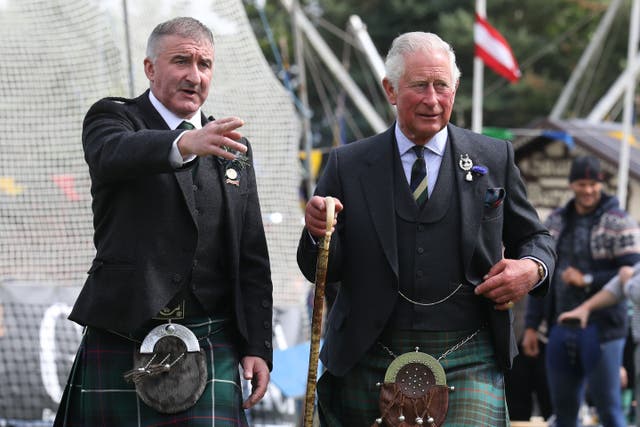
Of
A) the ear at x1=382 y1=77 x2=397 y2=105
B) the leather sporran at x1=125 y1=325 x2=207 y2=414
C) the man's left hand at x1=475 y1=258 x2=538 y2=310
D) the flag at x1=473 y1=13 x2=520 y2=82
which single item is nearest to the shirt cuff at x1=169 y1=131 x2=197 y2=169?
the leather sporran at x1=125 y1=325 x2=207 y2=414

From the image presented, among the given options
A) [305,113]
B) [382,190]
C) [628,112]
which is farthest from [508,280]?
[628,112]

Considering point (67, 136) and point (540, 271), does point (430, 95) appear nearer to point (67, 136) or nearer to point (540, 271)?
point (540, 271)

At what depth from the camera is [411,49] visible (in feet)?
12.7

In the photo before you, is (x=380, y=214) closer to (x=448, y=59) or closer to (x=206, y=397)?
(x=448, y=59)

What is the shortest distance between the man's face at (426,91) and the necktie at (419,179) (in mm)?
99

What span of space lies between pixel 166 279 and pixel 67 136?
4.84 m

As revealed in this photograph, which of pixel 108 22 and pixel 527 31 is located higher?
pixel 527 31

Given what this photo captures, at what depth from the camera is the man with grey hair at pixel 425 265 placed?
3838mm

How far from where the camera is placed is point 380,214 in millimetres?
3879

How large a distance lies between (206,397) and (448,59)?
1461 millimetres

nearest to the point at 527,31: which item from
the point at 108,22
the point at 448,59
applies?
the point at 108,22

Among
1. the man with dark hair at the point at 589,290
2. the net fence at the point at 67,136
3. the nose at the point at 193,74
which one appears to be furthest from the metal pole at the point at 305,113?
the nose at the point at 193,74

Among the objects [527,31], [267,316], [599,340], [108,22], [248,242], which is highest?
[527,31]

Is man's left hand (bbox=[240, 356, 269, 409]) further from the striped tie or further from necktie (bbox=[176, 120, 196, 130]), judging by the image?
necktie (bbox=[176, 120, 196, 130])
